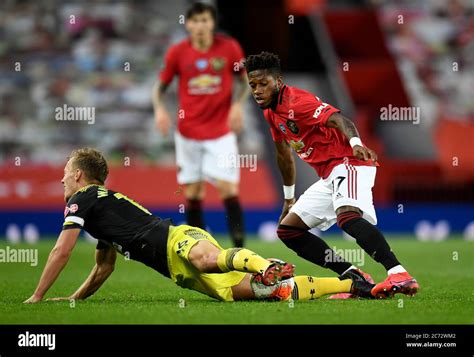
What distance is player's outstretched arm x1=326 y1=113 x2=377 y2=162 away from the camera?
691 cm

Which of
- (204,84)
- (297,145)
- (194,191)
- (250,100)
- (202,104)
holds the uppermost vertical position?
(250,100)

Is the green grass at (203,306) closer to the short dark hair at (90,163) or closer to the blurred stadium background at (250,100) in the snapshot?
the short dark hair at (90,163)

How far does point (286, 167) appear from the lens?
8.16 meters

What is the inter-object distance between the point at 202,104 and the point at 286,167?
3562 millimetres

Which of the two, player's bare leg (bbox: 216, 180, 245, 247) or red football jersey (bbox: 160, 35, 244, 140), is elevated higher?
red football jersey (bbox: 160, 35, 244, 140)

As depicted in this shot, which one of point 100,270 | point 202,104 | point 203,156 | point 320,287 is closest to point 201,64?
point 202,104

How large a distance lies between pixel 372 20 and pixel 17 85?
7975 millimetres

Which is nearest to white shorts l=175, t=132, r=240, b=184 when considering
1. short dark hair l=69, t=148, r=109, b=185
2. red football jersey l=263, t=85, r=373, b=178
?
red football jersey l=263, t=85, r=373, b=178

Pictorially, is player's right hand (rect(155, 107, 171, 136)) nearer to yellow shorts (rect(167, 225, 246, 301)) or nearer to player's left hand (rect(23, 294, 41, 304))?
yellow shorts (rect(167, 225, 246, 301))

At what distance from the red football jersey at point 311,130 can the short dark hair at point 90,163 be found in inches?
54.4

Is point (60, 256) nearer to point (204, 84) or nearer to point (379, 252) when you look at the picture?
point (379, 252)

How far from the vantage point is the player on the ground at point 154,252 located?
686cm
